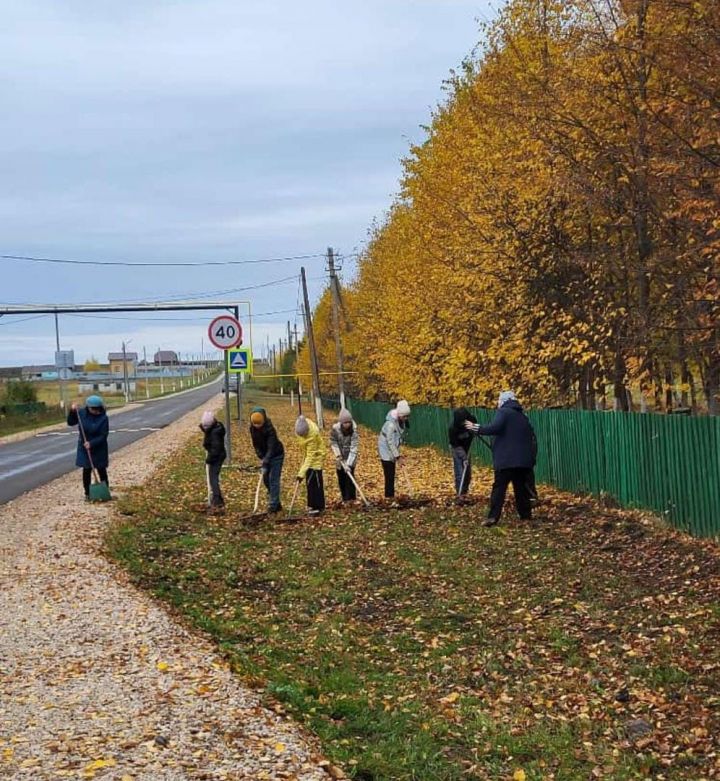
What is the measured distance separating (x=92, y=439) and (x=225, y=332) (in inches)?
162

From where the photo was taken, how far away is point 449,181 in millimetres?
19812

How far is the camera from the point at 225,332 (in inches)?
750

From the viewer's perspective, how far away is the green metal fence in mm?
11758

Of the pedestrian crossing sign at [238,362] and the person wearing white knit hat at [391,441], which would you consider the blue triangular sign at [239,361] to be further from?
the person wearing white knit hat at [391,441]

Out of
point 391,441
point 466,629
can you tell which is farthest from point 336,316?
point 466,629

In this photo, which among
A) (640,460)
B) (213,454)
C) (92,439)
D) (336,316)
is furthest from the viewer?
(336,316)

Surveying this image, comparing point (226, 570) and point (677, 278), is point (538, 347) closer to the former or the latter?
point (677, 278)

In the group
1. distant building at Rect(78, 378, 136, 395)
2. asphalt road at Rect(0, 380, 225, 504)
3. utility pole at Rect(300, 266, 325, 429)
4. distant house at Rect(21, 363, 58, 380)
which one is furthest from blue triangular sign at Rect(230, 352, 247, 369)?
distant house at Rect(21, 363, 58, 380)

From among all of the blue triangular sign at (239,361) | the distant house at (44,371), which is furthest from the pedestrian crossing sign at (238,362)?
the distant house at (44,371)

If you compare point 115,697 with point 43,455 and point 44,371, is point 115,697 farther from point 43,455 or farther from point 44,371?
point 44,371

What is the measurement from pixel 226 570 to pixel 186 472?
10.6 m

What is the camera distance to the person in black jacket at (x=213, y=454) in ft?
50.4

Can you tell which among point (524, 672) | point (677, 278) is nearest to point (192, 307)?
point (677, 278)

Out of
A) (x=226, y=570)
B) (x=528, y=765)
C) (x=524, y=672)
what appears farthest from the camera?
(x=226, y=570)
